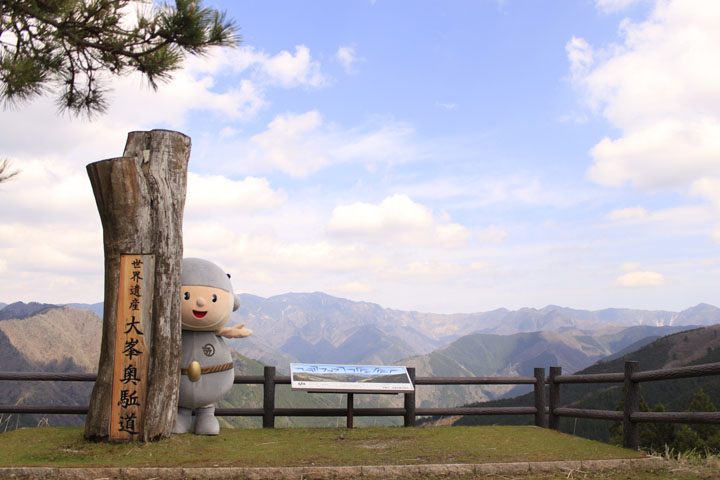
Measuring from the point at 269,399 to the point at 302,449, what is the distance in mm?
2113

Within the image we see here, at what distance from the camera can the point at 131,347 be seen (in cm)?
647

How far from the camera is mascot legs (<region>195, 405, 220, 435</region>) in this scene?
23.9 ft

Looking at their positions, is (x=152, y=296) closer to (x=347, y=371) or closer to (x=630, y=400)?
(x=347, y=371)

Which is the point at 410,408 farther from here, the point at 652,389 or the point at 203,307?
the point at 652,389

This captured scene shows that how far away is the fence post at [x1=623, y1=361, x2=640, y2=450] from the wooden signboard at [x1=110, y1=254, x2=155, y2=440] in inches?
224

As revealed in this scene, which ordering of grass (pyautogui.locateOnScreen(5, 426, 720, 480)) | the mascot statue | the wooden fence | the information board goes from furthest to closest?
1. the information board
2. the mascot statue
3. the wooden fence
4. grass (pyautogui.locateOnScreen(5, 426, 720, 480))

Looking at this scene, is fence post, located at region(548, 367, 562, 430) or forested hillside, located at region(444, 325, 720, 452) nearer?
fence post, located at region(548, 367, 562, 430)

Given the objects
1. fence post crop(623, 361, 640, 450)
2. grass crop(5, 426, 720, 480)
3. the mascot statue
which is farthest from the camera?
the mascot statue

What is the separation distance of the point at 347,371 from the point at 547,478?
3.48 m

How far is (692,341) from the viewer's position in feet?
321

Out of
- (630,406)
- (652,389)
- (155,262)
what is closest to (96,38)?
(155,262)

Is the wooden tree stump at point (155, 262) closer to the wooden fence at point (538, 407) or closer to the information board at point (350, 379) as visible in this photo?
the wooden fence at point (538, 407)

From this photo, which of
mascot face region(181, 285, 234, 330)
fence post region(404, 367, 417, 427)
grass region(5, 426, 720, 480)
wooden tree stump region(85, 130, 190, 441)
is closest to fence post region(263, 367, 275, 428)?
grass region(5, 426, 720, 480)

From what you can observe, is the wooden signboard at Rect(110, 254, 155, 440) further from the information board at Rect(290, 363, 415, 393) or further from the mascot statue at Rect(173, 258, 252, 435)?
the information board at Rect(290, 363, 415, 393)
